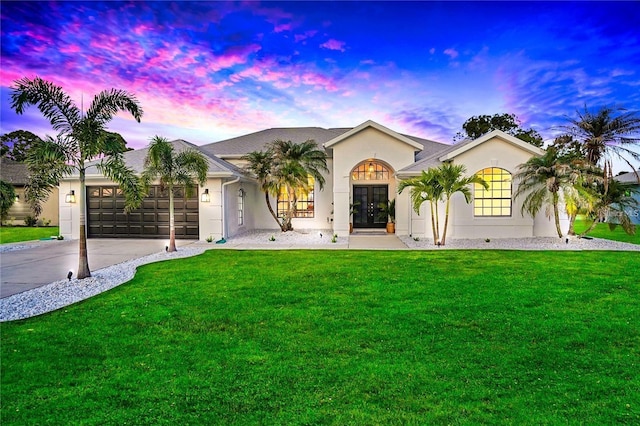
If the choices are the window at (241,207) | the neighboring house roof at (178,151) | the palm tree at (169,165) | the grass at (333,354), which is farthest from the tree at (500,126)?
the grass at (333,354)

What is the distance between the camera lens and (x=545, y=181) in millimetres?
13922

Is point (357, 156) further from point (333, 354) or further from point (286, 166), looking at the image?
point (333, 354)

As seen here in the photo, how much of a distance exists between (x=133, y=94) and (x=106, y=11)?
9.88ft

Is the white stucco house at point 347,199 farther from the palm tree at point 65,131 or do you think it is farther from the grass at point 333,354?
the grass at point 333,354

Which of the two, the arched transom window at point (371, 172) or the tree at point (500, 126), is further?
the tree at point (500, 126)

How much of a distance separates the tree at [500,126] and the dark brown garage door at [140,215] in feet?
90.5

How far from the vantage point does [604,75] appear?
52.4 ft

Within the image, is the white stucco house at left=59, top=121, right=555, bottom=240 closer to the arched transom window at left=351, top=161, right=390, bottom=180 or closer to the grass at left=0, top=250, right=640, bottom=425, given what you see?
the arched transom window at left=351, top=161, right=390, bottom=180

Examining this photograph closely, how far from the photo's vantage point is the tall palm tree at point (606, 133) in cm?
1438

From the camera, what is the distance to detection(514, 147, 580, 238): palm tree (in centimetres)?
1352

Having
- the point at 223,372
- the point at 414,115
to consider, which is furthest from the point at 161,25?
the point at 414,115

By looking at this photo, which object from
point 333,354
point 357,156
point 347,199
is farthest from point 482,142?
point 333,354

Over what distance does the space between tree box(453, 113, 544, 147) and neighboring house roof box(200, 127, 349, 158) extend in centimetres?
1739

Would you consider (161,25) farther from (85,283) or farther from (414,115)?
(414,115)
